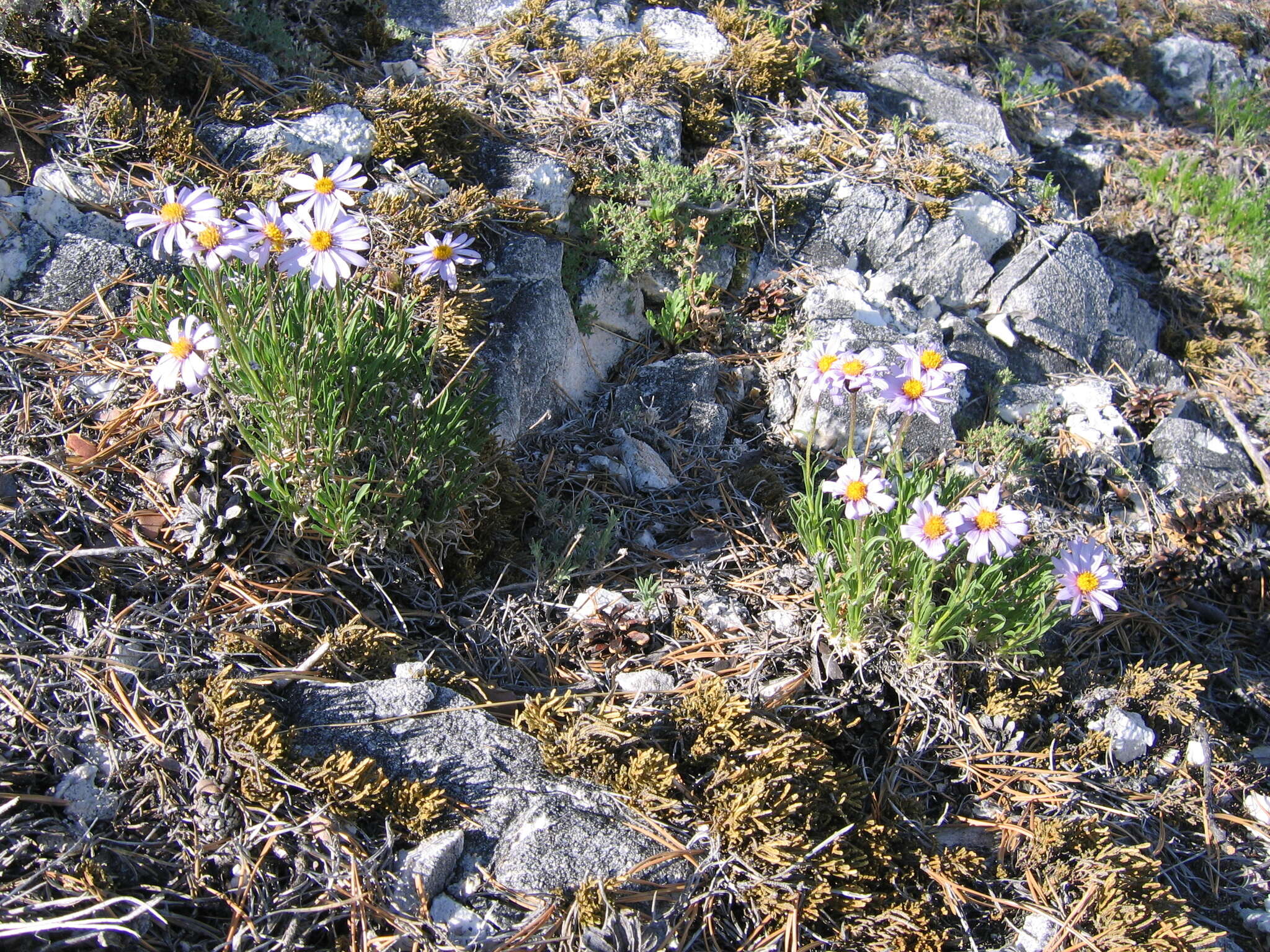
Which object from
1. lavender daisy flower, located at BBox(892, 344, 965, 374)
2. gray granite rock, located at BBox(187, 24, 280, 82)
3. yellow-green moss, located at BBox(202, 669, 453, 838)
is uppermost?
gray granite rock, located at BBox(187, 24, 280, 82)

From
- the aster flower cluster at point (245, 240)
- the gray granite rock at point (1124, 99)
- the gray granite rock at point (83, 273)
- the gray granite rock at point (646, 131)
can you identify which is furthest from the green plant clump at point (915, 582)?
the gray granite rock at point (1124, 99)

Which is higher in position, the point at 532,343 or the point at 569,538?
the point at 532,343

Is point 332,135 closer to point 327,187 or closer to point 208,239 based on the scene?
point 327,187

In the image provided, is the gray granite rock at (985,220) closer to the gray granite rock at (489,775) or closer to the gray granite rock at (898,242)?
the gray granite rock at (898,242)

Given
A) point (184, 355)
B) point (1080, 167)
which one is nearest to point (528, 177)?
point (184, 355)

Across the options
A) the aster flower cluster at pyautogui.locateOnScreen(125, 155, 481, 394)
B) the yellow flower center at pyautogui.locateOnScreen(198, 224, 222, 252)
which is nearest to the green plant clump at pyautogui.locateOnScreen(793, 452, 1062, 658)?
the aster flower cluster at pyautogui.locateOnScreen(125, 155, 481, 394)

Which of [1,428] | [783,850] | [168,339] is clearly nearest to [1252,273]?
[783,850]

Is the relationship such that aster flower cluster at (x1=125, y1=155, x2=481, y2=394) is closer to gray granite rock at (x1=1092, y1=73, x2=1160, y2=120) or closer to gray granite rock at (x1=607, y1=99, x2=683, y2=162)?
gray granite rock at (x1=607, y1=99, x2=683, y2=162)
